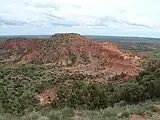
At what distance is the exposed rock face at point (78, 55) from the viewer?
6712cm

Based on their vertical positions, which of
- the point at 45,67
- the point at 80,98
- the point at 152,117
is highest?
the point at 152,117

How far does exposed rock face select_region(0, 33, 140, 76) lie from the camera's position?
220 feet

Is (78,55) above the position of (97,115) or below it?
below

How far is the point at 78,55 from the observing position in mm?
78125

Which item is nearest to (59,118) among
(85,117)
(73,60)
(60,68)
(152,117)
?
(85,117)

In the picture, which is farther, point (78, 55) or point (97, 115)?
point (78, 55)

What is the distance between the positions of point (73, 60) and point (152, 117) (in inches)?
2550

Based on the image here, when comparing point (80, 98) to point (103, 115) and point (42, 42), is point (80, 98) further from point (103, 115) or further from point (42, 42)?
point (42, 42)

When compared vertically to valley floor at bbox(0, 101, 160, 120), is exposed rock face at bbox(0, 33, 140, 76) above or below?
below

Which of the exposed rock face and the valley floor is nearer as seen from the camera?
the valley floor

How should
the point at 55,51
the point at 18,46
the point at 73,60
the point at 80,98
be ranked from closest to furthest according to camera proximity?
the point at 80,98 → the point at 73,60 → the point at 55,51 → the point at 18,46

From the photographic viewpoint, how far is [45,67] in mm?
73750

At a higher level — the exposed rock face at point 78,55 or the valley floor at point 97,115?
the valley floor at point 97,115

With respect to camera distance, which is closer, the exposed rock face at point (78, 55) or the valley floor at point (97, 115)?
the valley floor at point (97, 115)
